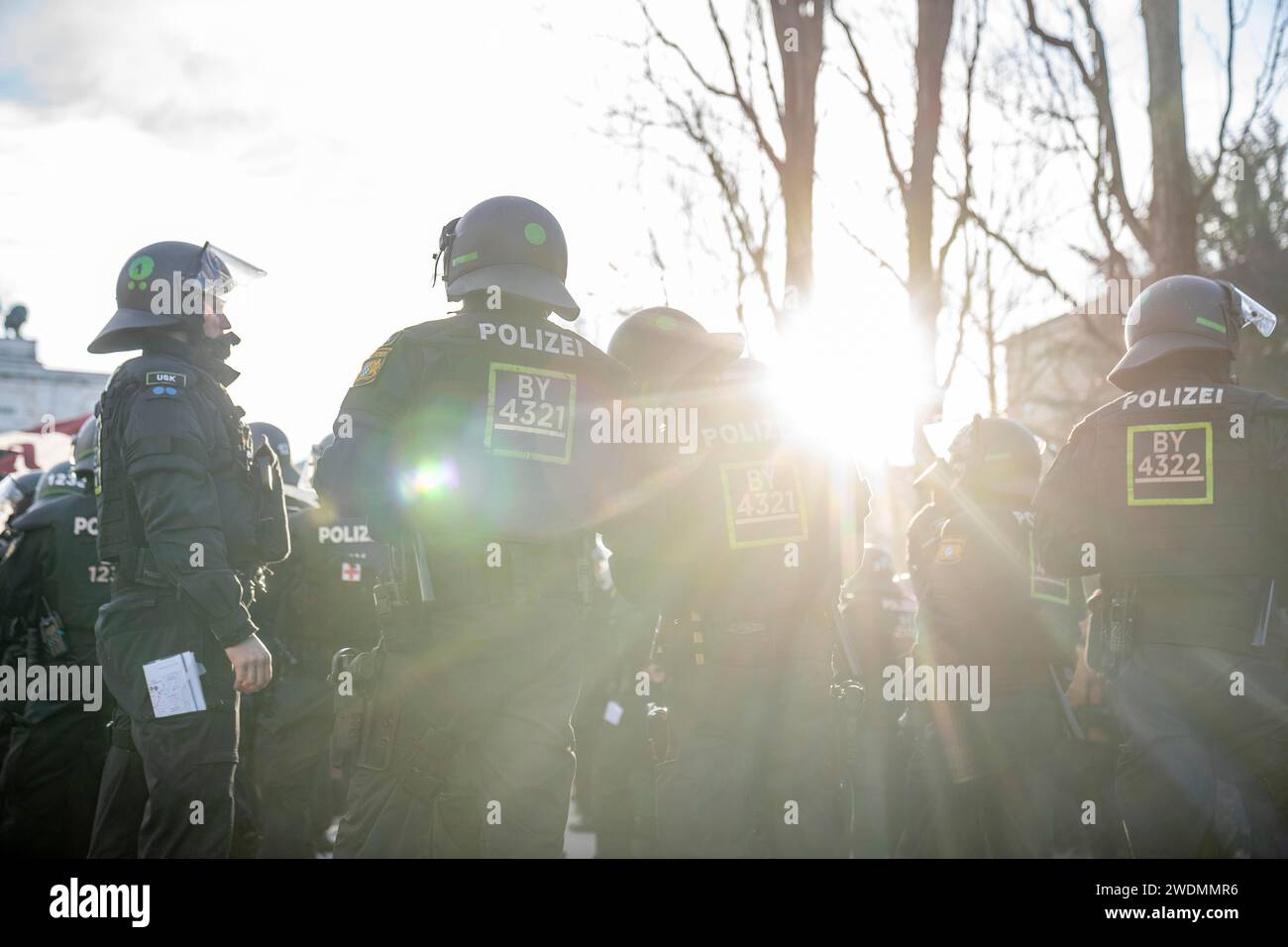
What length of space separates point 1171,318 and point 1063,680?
2030 mm

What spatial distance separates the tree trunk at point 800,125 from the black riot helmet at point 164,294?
16.5ft

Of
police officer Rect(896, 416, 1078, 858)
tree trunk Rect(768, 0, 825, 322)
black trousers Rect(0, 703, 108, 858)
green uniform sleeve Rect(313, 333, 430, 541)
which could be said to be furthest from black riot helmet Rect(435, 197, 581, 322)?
tree trunk Rect(768, 0, 825, 322)

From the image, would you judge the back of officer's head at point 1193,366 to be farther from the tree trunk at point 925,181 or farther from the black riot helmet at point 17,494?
the black riot helmet at point 17,494

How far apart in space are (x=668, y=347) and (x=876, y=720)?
10.5ft

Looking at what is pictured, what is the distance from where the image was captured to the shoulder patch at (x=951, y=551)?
5.49 metres

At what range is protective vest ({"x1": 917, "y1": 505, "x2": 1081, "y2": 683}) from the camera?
5.36m

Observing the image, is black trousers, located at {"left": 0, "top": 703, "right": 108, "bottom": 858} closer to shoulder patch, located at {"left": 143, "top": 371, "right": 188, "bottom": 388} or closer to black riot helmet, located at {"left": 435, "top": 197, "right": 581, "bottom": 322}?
shoulder patch, located at {"left": 143, "top": 371, "right": 188, "bottom": 388}

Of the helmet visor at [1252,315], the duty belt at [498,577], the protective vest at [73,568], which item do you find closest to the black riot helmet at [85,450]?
the protective vest at [73,568]

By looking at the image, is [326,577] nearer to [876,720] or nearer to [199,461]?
[199,461]

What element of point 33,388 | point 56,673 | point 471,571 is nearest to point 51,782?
point 56,673

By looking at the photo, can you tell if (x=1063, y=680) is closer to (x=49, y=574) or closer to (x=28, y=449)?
(x=49, y=574)

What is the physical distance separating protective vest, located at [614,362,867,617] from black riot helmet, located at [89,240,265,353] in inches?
73.3

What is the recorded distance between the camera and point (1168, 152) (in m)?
8.06
